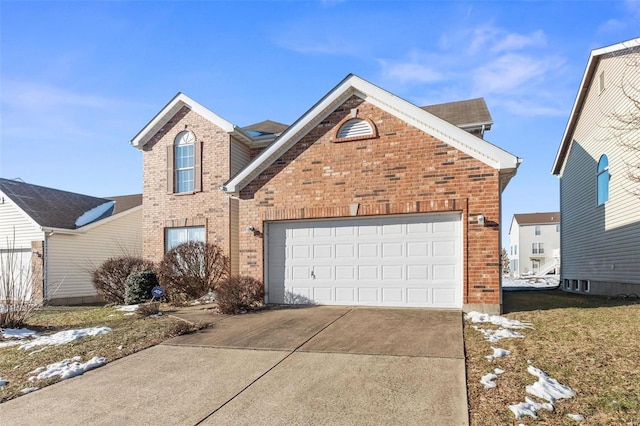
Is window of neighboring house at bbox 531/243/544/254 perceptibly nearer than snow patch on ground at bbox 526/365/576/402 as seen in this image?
No

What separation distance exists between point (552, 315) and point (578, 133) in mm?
11898

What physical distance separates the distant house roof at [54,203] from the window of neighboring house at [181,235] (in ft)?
17.4

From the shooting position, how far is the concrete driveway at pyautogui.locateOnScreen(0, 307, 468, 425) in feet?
12.6

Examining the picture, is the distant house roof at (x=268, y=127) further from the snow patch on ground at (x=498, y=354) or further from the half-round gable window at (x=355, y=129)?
the snow patch on ground at (x=498, y=354)

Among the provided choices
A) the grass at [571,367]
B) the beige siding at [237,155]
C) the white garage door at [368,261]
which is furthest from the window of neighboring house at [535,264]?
the white garage door at [368,261]

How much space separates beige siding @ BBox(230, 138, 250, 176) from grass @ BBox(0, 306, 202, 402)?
22.1ft

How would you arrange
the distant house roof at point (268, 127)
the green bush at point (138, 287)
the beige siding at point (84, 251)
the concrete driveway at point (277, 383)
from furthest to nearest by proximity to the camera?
the distant house roof at point (268, 127) < the beige siding at point (84, 251) < the green bush at point (138, 287) < the concrete driveway at point (277, 383)

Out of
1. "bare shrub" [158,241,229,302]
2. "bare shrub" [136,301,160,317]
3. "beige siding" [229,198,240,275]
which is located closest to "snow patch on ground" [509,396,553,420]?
"bare shrub" [136,301,160,317]

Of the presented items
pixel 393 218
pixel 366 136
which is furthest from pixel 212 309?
pixel 366 136

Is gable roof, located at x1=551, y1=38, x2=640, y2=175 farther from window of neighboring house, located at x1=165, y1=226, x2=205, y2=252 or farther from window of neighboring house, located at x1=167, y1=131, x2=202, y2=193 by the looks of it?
window of neighboring house, located at x1=165, y1=226, x2=205, y2=252

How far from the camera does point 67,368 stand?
546 centimetres

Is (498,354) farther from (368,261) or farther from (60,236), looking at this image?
(60,236)

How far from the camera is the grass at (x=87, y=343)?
17.7ft

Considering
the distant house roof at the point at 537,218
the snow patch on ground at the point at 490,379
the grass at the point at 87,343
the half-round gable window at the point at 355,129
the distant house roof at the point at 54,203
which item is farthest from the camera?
the distant house roof at the point at 537,218
